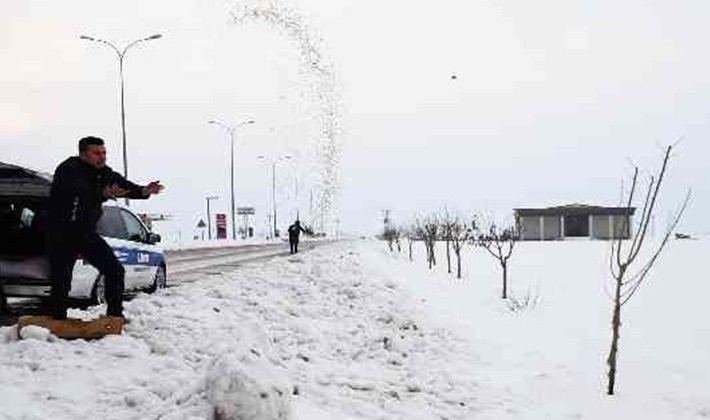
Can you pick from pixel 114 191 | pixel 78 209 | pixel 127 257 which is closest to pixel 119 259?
pixel 127 257

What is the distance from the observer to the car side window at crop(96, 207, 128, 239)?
12.1 m

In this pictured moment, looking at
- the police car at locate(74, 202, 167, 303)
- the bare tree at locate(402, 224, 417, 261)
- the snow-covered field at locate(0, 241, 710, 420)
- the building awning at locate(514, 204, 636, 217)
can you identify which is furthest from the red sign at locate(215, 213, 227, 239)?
the police car at locate(74, 202, 167, 303)

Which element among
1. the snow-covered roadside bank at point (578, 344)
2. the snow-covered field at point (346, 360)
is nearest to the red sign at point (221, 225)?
the snow-covered roadside bank at point (578, 344)

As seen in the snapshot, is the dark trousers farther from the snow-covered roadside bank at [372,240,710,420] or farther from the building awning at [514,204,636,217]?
the building awning at [514,204,636,217]

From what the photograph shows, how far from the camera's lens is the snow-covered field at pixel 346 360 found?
6.02 meters

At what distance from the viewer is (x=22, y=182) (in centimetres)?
996

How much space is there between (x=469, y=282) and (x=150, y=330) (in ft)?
63.7

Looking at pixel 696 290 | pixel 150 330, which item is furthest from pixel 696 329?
pixel 150 330

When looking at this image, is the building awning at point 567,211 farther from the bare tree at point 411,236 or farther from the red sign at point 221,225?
the red sign at point 221,225

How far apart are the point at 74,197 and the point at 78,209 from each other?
0.37ft

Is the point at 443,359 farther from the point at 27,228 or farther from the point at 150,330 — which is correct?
the point at 27,228

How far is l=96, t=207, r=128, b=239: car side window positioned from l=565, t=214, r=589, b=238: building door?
3534 inches

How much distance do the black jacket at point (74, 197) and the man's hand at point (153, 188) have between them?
1.44 feet

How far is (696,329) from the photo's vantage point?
17.3 metres
